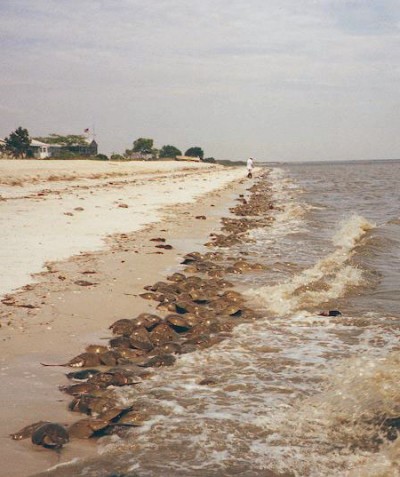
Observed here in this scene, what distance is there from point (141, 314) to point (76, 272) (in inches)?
88.8

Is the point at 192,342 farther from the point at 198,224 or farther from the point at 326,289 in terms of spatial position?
the point at 198,224

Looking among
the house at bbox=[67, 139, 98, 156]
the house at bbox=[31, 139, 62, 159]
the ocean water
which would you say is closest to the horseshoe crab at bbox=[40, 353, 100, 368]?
the ocean water

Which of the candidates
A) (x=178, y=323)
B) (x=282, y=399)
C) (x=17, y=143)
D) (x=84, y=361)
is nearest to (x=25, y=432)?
(x=84, y=361)

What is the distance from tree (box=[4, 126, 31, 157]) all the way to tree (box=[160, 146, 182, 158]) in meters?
59.7

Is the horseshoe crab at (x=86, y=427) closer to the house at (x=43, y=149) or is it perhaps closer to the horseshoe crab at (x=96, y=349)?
the horseshoe crab at (x=96, y=349)

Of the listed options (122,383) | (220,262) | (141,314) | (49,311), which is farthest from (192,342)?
(220,262)

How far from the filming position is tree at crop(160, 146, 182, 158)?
120 m

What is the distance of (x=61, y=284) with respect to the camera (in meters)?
7.27

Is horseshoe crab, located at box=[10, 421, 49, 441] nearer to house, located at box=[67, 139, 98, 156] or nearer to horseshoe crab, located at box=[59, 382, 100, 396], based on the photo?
horseshoe crab, located at box=[59, 382, 100, 396]

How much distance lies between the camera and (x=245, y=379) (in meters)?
4.66

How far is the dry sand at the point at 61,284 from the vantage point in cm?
390

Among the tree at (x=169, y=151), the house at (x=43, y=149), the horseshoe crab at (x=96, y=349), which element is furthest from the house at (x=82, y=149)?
the horseshoe crab at (x=96, y=349)

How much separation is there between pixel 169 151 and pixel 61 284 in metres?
115

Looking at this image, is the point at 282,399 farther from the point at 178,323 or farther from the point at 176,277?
the point at 176,277
